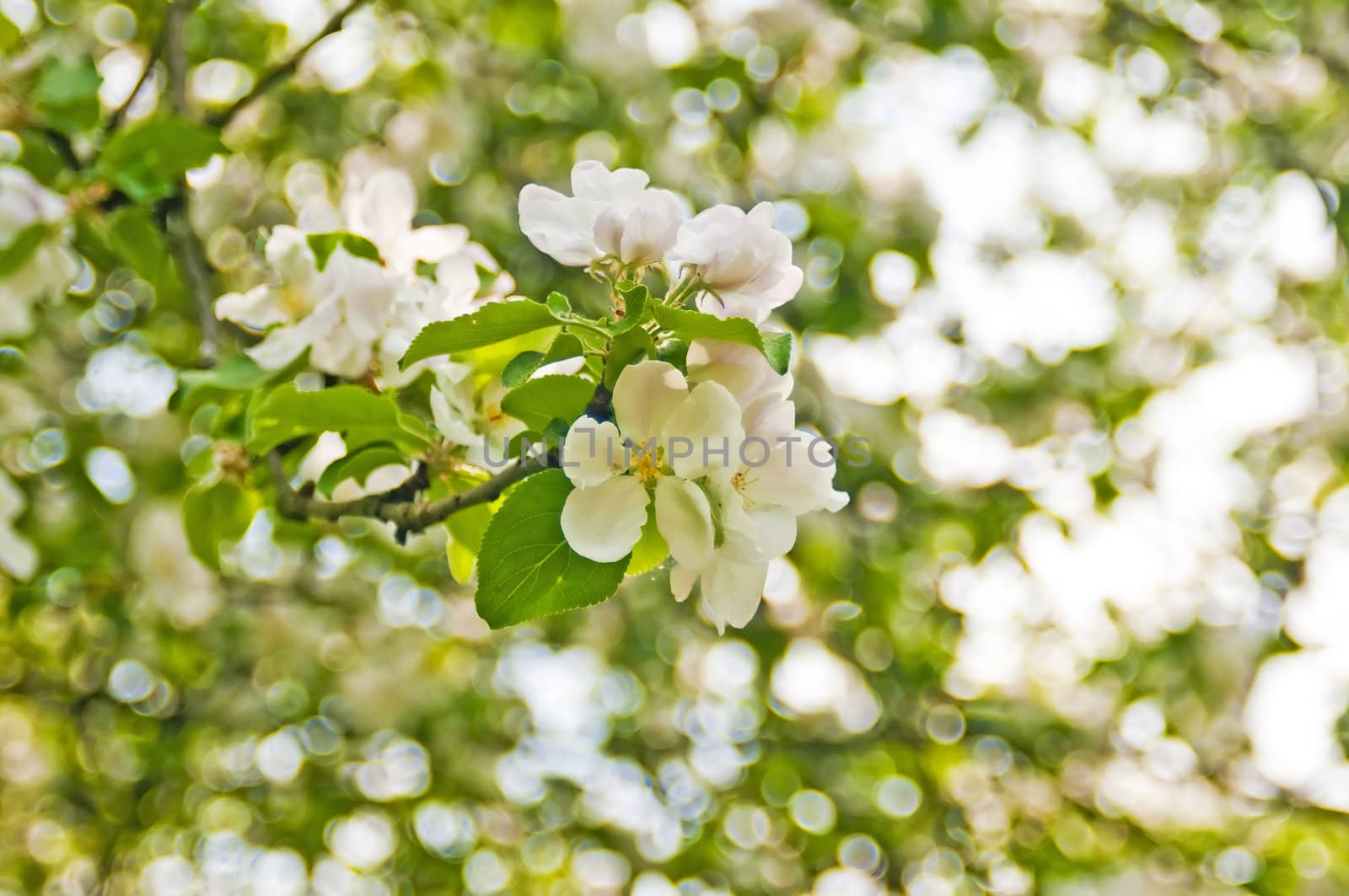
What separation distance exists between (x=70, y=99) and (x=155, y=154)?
0.68ft

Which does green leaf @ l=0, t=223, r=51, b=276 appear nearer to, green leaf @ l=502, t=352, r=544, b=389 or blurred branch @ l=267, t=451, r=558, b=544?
blurred branch @ l=267, t=451, r=558, b=544

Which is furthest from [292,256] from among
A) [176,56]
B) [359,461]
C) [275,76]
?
[176,56]

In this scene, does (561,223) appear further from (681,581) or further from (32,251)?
(32,251)

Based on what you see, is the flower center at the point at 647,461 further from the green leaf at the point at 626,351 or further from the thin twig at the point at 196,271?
the thin twig at the point at 196,271


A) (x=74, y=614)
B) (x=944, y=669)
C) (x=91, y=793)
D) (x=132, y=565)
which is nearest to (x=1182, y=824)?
(x=944, y=669)

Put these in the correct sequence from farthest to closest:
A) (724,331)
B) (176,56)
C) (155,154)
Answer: (176,56), (155,154), (724,331)

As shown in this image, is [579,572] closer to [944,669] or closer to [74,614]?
[944,669]

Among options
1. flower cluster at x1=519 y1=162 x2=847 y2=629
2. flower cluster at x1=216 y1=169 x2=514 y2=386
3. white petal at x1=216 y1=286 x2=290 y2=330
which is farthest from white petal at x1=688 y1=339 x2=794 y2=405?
white petal at x1=216 y1=286 x2=290 y2=330

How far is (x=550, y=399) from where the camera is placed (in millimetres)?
689

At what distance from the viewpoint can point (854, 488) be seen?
216 centimetres

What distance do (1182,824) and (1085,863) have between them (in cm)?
44

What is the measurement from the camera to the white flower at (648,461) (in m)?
0.64

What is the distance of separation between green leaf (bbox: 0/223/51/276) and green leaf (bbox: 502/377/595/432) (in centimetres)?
80

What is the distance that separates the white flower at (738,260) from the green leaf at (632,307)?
5cm
